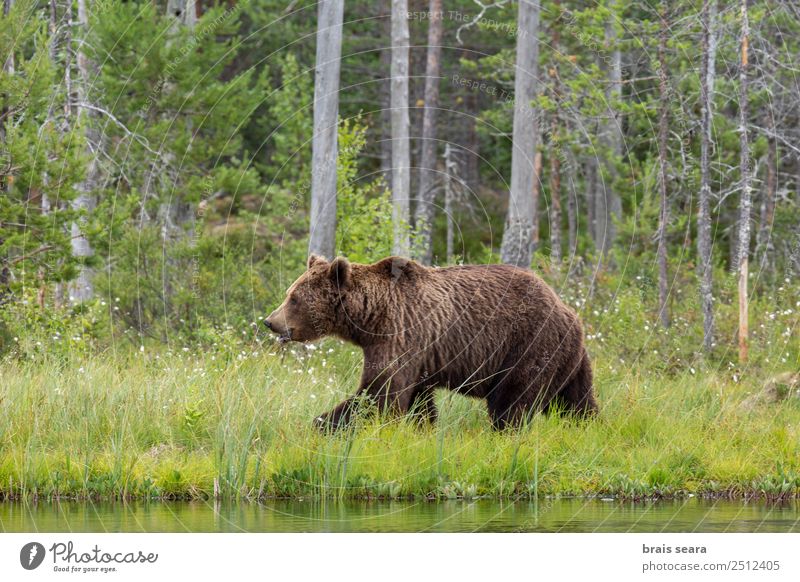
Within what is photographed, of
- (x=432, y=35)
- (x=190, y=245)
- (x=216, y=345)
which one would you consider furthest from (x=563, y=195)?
(x=216, y=345)

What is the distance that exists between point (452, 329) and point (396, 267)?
715mm

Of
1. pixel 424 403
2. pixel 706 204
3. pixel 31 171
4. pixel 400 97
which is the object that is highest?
pixel 400 97

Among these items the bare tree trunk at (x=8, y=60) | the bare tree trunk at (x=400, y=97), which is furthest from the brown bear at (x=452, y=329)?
the bare tree trunk at (x=400, y=97)

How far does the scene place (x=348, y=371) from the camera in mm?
11719

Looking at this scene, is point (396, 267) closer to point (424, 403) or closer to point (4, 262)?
point (424, 403)

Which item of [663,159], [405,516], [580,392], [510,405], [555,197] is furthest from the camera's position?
[555,197]

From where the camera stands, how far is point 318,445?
8.80m

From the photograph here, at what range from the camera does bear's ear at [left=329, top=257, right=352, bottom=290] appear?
9.54 metres

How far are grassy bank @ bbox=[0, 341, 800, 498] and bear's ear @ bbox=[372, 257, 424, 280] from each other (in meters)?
1.18

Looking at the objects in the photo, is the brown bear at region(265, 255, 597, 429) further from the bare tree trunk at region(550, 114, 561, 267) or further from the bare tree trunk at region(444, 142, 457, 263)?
the bare tree trunk at region(550, 114, 561, 267)

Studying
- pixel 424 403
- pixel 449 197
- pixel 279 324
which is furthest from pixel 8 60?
pixel 449 197

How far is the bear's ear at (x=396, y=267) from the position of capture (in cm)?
981

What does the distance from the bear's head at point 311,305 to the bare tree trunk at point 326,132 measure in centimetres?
818
